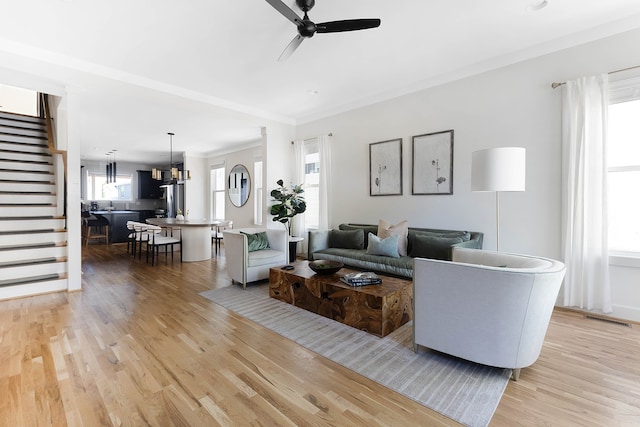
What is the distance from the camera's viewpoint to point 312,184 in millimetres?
5922

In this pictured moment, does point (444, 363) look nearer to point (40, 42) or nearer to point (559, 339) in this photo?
point (559, 339)

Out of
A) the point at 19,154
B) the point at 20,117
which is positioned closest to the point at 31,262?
the point at 19,154

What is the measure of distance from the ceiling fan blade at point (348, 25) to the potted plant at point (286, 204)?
132 inches

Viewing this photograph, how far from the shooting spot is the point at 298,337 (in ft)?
8.52

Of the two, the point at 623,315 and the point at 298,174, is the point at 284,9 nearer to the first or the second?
the point at 298,174

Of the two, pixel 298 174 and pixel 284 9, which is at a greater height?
pixel 284 9

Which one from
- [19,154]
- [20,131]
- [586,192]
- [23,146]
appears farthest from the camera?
[20,131]

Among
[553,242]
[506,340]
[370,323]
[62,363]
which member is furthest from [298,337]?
[553,242]

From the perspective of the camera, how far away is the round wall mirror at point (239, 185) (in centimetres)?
810

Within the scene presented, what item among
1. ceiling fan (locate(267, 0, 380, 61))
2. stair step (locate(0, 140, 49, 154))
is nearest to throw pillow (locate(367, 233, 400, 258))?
ceiling fan (locate(267, 0, 380, 61))

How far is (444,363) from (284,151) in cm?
491

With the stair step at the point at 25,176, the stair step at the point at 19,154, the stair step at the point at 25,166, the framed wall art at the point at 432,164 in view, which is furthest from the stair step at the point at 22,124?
the framed wall art at the point at 432,164

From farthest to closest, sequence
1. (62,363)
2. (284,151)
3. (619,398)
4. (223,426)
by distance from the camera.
Result: (284,151)
(62,363)
(619,398)
(223,426)

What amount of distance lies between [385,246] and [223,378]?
8.44ft
